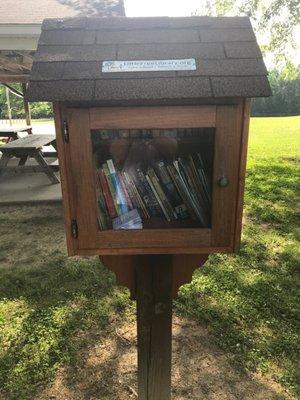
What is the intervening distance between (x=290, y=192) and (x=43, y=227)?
4196 mm

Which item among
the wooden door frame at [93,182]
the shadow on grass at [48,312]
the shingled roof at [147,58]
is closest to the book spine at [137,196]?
the wooden door frame at [93,182]

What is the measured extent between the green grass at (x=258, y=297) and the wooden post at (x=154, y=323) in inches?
35.7

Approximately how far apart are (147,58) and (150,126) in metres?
0.24

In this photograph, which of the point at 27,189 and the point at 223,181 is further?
the point at 27,189

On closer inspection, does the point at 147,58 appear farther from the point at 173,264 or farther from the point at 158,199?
the point at 173,264

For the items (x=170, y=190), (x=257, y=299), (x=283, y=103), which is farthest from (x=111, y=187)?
(x=283, y=103)

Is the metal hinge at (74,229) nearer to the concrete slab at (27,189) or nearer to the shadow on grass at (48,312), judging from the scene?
the shadow on grass at (48,312)

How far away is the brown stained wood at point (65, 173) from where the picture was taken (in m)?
1.24

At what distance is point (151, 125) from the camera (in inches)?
48.5

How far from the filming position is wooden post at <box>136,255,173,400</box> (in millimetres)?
1623

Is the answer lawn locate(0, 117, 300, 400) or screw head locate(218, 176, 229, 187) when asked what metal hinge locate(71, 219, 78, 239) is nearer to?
screw head locate(218, 176, 229, 187)

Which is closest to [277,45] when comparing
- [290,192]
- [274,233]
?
[290,192]

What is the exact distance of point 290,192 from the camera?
633cm

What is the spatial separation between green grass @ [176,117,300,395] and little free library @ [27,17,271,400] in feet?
5.03
